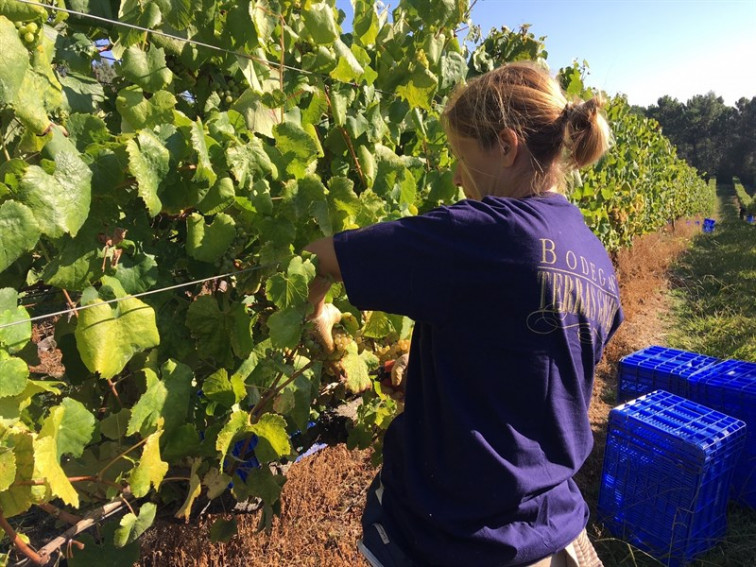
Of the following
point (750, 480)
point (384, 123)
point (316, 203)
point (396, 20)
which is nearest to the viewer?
point (316, 203)

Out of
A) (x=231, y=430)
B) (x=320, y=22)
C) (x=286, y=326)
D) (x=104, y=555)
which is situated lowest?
(x=104, y=555)

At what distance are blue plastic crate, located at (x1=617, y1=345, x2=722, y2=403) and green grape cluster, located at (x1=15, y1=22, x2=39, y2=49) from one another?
3863mm

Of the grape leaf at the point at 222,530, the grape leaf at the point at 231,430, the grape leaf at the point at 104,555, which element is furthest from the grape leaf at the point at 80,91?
the grape leaf at the point at 222,530

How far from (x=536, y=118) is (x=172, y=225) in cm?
92

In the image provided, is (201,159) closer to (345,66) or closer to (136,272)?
(136,272)

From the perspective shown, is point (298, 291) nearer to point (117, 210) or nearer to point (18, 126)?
point (117, 210)

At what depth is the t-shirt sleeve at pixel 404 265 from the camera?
1135mm

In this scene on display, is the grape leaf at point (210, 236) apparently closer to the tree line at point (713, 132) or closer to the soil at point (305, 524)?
the soil at point (305, 524)

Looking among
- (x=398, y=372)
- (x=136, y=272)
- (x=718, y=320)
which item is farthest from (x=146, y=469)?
(x=718, y=320)

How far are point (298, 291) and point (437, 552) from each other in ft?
2.10

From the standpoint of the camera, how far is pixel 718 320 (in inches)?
265

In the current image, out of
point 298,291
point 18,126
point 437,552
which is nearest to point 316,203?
point 298,291

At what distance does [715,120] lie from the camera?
226 feet

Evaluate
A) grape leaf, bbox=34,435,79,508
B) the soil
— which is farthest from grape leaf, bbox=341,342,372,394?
grape leaf, bbox=34,435,79,508
